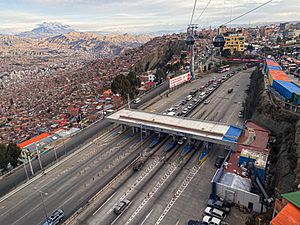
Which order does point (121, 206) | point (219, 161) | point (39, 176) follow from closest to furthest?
point (121, 206), point (219, 161), point (39, 176)

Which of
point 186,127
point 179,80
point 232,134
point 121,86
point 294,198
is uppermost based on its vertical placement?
point 121,86

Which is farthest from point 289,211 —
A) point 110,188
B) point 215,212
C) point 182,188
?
point 110,188

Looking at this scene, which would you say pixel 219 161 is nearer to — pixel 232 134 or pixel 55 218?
pixel 232 134

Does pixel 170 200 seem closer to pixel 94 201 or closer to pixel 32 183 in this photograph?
pixel 94 201

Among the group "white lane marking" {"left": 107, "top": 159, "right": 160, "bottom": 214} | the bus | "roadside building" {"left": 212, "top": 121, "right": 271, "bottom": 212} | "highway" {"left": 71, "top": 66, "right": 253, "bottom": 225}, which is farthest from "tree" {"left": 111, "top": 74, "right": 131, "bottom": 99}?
the bus

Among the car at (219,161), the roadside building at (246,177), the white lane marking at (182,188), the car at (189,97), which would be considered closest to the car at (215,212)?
the roadside building at (246,177)

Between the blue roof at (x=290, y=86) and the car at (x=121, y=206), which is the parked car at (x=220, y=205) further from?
the blue roof at (x=290, y=86)

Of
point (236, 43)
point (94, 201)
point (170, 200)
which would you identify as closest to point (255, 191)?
point (170, 200)
